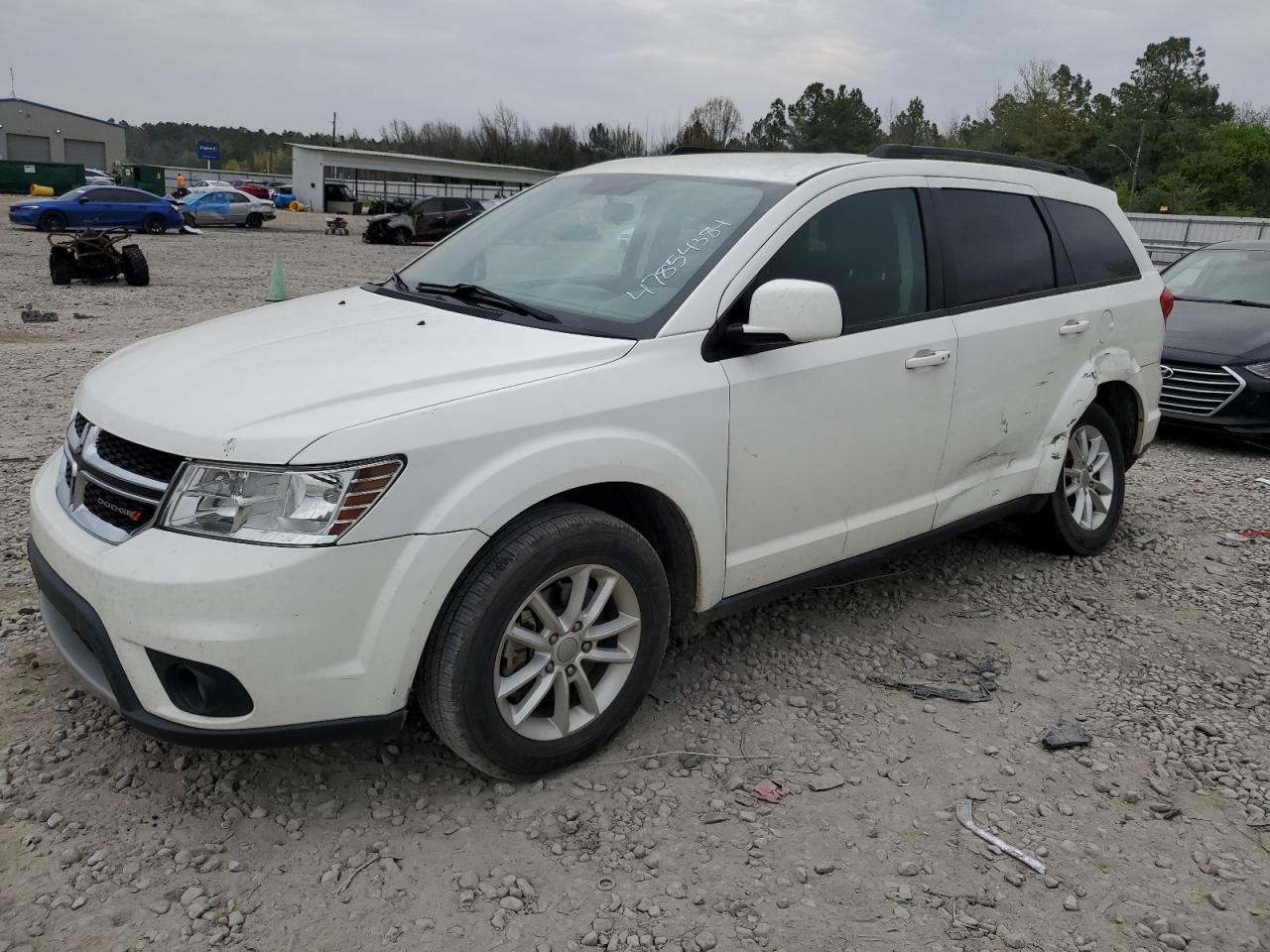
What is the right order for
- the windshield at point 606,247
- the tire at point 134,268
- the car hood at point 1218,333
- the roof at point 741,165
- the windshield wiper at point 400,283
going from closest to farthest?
the windshield at point 606,247
the roof at point 741,165
the windshield wiper at point 400,283
the car hood at point 1218,333
the tire at point 134,268

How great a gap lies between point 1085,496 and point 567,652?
10.6ft

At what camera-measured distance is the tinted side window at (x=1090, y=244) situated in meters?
4.71

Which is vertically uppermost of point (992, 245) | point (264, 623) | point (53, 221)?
point (53, 221)

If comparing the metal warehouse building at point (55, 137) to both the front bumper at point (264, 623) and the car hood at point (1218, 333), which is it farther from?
the front bumper at point (264, 623)

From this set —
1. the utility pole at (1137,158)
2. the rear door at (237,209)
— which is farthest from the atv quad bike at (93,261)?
the utility pole at (1137,158)

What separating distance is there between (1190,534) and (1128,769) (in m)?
2.92

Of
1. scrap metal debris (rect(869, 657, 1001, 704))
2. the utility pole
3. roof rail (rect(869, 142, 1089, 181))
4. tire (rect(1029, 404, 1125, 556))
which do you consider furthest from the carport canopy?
scrap metal debris (rect(869, 657, 1001, 704))

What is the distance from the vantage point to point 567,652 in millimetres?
2994

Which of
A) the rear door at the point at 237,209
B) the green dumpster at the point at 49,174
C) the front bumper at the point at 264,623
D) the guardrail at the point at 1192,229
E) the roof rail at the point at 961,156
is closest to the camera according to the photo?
the front bumper at the point at 264,623

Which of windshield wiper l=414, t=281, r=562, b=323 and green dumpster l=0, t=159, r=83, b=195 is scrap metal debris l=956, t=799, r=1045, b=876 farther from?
green dumpster l=0, t=159, r=83, b=195

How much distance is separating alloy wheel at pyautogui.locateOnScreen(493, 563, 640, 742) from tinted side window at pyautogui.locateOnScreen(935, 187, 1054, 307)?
1.92m

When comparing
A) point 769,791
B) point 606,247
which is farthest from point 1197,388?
point 769,791

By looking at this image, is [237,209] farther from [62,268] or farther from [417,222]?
[62,268]

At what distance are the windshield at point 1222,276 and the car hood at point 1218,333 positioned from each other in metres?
0.24
